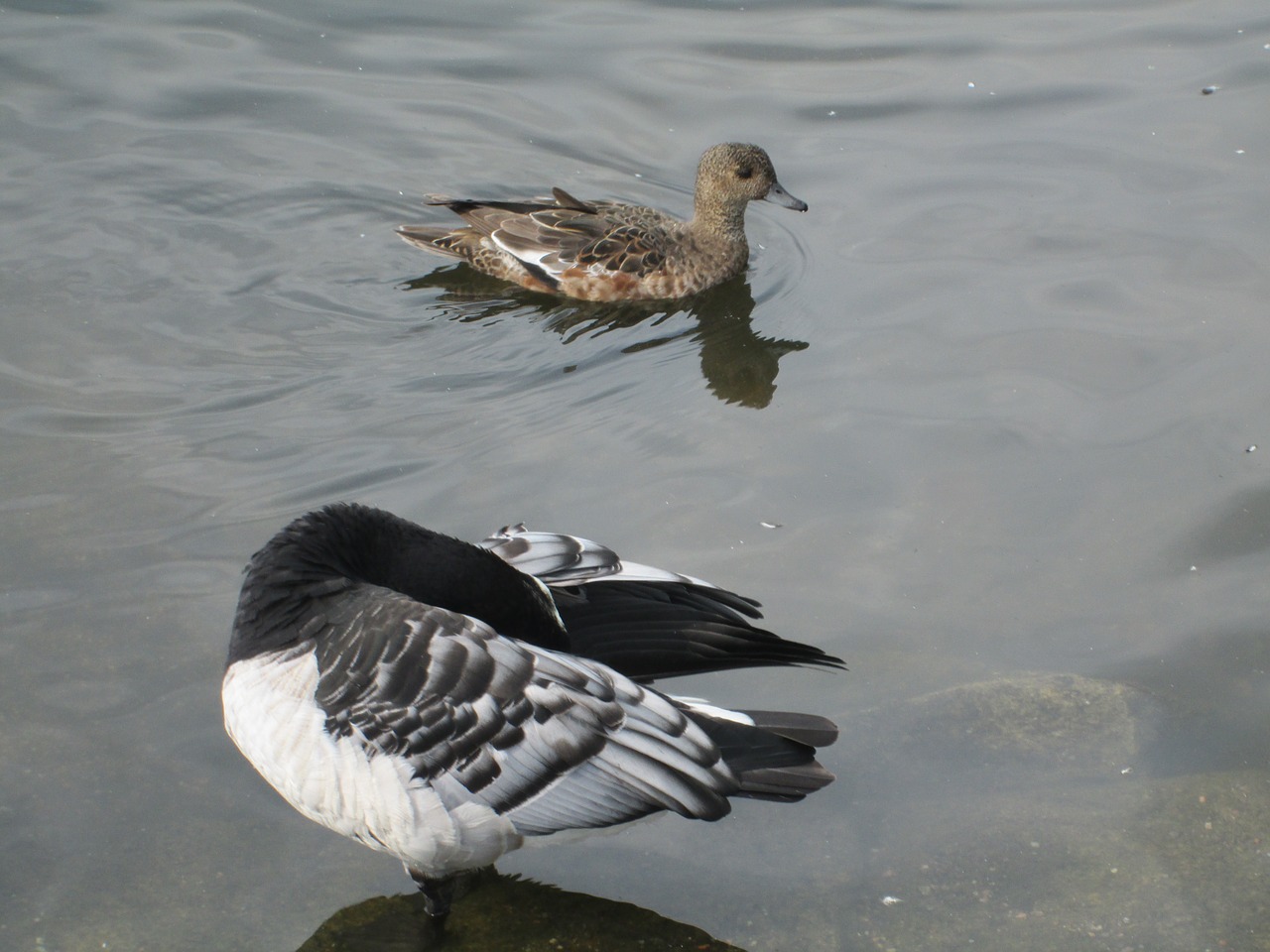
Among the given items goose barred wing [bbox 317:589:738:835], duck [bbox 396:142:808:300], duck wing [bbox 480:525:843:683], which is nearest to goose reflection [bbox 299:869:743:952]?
goose barred wing [bbox 317:589:738:835]

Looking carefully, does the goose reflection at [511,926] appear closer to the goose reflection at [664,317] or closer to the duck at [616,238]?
the goose reflection at [664,317]

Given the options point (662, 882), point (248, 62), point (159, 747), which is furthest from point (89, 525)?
point (248, 62)

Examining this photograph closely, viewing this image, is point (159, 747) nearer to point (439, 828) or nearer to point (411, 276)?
point (439, 828)

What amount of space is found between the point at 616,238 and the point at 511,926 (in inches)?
204

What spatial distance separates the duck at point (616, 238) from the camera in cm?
838

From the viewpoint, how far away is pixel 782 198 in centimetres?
862

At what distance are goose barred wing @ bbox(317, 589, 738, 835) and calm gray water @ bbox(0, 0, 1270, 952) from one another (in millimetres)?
537

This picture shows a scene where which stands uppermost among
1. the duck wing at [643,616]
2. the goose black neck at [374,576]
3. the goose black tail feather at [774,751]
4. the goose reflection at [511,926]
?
the goose black neck at [374,576]

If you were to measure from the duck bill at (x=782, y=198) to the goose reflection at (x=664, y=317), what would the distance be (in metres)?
0.53

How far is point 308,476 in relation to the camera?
247 inches

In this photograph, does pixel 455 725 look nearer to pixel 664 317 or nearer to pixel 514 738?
pixel 514 738

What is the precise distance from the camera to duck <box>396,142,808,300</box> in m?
8.38

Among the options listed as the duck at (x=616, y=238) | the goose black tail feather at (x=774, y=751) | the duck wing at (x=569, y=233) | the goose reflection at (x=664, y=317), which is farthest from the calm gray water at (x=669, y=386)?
the goose black tail feather at (x=774, y=751)

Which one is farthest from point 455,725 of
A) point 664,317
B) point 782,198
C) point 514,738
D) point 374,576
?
point 782,198
